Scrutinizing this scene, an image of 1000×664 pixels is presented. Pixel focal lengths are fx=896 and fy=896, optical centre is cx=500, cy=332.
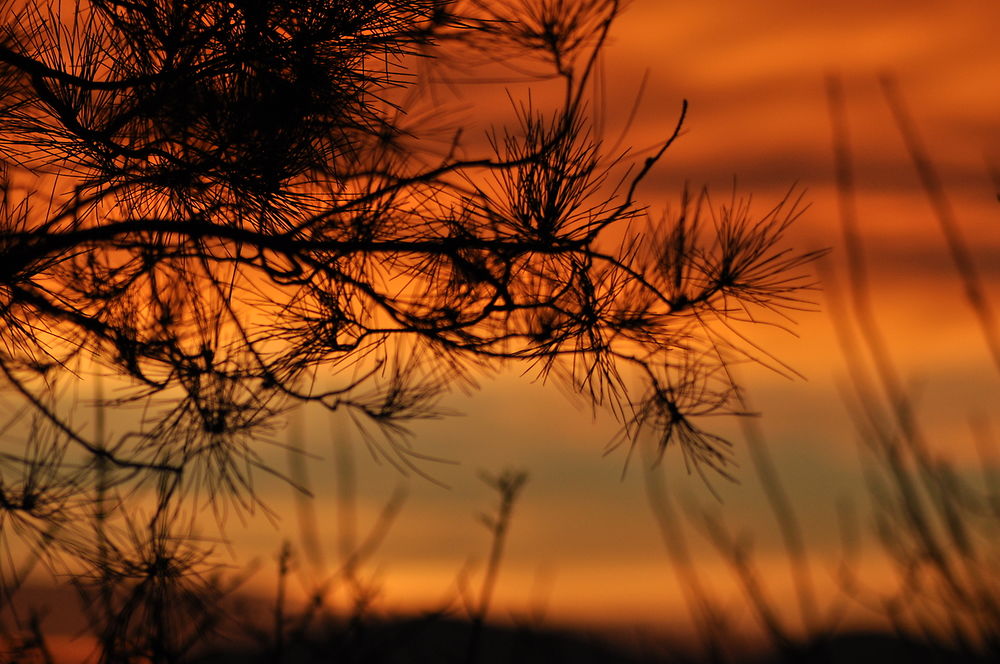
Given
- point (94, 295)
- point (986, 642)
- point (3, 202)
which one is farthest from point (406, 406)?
point (986, 642)

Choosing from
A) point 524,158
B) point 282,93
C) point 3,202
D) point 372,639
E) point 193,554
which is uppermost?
point 282,93

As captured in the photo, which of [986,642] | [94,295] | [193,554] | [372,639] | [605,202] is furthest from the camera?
[94,295]

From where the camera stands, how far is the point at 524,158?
1563 mm

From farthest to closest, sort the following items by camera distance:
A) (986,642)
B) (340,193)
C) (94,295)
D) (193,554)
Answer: (94,295) < (340,193) < (193,554) < (986,642)

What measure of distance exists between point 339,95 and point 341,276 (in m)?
0.38

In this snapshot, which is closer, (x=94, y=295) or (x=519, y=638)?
(x=519, y=638)

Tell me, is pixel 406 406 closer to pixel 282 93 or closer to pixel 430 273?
pixel 430 273

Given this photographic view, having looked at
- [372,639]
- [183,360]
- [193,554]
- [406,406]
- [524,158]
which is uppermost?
[524,158]

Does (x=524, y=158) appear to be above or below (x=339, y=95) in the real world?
below

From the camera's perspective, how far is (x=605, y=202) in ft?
4.93

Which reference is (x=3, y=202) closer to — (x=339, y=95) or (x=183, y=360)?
(x=183, y=360)

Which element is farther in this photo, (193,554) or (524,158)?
(193,554)

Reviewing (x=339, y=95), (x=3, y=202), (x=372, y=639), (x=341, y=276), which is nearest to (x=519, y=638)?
(x=372, y=639)

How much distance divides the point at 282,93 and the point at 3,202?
0.60 m
